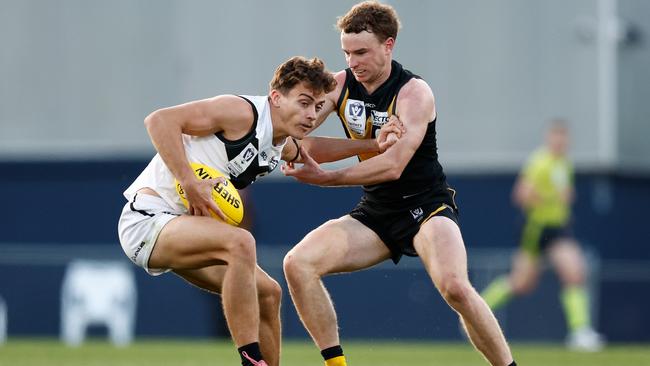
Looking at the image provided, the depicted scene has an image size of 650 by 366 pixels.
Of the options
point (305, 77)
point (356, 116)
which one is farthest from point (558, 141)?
point (305, 77)

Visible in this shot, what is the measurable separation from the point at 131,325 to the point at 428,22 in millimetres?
5864

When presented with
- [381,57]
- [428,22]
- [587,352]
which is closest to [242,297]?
Answer: [381,57]

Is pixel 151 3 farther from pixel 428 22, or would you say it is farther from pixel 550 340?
pixel 550 340

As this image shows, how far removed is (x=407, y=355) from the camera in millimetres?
14328

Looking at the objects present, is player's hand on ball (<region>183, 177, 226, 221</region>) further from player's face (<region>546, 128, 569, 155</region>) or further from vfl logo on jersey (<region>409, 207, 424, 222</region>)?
player's face (<region>546, 128, 569, 155</region>)

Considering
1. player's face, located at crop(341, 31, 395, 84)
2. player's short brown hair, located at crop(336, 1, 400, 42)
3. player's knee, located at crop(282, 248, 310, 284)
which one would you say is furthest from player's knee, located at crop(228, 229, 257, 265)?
player's short brown hair, located at crop(336, 1, 400, 42)

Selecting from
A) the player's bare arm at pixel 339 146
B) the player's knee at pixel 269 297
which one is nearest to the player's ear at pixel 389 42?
the player's bare arm at pixel 339 146

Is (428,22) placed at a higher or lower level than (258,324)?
higher

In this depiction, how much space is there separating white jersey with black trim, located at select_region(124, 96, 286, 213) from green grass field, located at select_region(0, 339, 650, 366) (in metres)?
4.12

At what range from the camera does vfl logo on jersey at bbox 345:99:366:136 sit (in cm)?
903

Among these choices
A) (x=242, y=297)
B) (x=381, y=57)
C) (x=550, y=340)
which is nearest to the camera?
(x=242, y=297)

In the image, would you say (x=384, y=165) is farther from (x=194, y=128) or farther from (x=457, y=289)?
(x=194, y=128)

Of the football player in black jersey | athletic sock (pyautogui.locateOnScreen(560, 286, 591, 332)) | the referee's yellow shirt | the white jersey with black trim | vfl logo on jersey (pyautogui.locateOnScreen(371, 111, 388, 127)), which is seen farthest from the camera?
the referee's yellow shirt

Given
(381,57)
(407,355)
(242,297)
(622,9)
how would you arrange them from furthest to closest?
(622,9) < (407,355) < (381,57) < (242,297)
